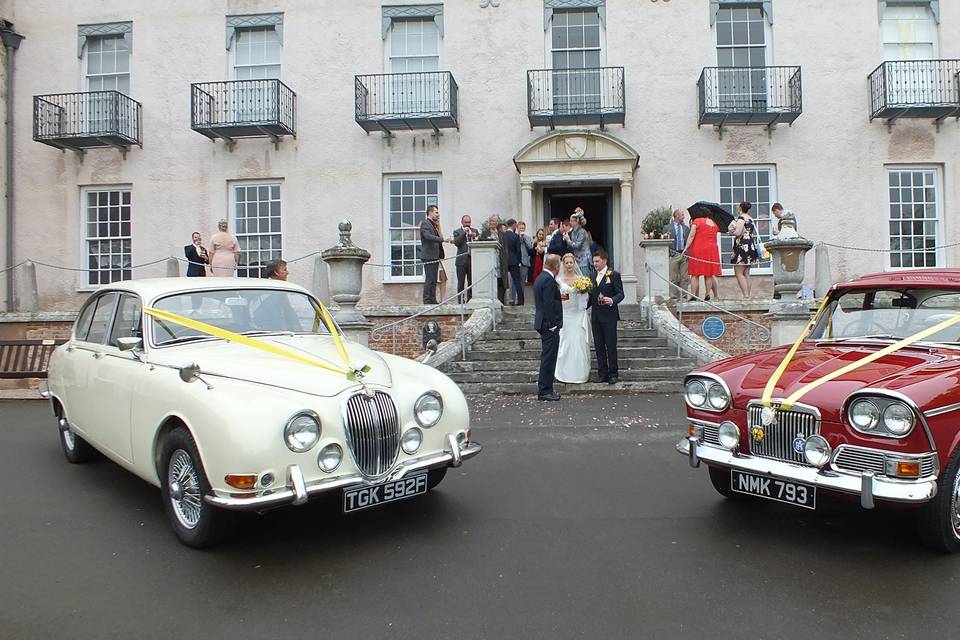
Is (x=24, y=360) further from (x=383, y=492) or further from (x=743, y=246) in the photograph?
(x=743, y=246)

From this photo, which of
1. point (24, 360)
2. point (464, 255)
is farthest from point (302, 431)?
point (24, 360)

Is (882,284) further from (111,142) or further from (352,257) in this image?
(111,142)

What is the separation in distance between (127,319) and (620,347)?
768 cm

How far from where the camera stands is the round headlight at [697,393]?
4.43m

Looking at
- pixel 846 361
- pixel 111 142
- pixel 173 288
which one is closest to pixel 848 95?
pixel 846 361

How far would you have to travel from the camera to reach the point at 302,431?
3.71 meters

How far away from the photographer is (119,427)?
15.2ft

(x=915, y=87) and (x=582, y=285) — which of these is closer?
(x=582, y=285)

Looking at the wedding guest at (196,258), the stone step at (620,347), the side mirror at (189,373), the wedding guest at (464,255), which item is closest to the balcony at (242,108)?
the wedding guest at (196,258)

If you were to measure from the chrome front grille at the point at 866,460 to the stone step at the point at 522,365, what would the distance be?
6.35 meters

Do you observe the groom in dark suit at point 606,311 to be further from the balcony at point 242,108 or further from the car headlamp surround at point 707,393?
the balcony at point 242,108

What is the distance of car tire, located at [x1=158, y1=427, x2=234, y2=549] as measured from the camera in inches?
150

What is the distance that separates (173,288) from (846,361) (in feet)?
15.5

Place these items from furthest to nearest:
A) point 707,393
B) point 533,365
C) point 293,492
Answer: point 533,365, point 707,393, point 293,492
